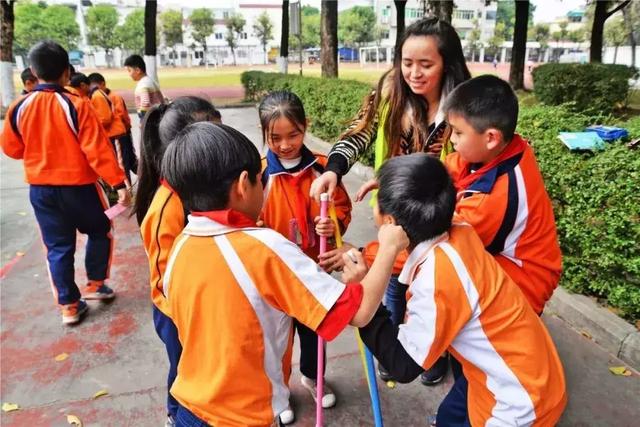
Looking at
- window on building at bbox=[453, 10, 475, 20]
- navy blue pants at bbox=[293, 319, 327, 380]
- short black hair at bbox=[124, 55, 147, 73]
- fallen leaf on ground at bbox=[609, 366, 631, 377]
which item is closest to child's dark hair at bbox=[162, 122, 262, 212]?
navy blue pants at bbox=[293, 319, 327, 380]

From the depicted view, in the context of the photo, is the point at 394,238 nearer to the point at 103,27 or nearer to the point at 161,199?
the point at 161,199

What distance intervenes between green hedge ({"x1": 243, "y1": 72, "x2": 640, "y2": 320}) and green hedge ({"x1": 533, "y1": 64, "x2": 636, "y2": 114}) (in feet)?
24.9

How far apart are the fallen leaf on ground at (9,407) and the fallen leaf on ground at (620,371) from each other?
3.21m

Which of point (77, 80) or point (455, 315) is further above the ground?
point (77, 80)

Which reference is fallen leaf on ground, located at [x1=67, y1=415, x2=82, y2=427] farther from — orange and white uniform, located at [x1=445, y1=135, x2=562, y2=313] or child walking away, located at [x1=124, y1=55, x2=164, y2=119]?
child walking away, located at [x1=124, y1=55, x2=164, y2=119]

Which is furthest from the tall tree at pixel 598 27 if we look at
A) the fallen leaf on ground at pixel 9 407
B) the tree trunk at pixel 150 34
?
the fallen leaf on ground at pixel 9 407

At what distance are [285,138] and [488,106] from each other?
870 mm

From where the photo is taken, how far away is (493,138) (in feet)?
5.17

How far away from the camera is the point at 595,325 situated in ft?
9.25

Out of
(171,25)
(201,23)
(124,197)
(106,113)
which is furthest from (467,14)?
(124,197)

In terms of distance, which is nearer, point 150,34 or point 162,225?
point 162,225

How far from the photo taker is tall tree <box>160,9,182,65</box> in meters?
59.2

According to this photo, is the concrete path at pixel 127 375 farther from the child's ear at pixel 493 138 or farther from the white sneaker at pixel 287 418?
the child's ear at pixel 493 138

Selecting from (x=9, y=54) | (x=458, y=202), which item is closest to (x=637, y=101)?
(x=458, y=202)
